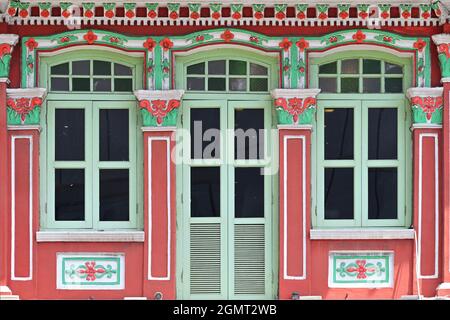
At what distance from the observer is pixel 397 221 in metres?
9.91

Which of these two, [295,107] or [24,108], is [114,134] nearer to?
[24,108]

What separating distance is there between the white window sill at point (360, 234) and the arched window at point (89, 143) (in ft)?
6.74

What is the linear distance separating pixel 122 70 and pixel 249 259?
262 cm

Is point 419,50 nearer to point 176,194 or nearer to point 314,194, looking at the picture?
point 314,194

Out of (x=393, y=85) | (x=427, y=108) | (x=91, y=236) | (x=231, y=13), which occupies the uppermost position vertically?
(x=231, y=13)

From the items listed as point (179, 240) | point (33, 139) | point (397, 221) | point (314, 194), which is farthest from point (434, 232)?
point (33, 139)

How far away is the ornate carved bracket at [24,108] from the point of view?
31.6 ft

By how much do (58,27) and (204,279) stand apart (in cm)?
331

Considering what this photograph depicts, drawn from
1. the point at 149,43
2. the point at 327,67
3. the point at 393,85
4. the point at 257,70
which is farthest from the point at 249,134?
the point at 393,85

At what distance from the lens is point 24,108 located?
9656mm

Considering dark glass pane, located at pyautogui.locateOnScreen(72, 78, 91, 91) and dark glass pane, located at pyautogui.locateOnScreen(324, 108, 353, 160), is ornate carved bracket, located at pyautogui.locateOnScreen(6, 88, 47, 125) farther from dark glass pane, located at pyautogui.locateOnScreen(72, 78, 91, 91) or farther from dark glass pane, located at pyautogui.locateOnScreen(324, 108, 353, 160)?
dark glass pane, located at pyautogui.locateOnScreen(324, 108, 353, 160)

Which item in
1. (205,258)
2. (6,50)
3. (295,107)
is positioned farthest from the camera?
(205,258)

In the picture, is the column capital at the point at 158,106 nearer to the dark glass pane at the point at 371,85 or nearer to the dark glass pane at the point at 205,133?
the dark glass pane at the point at 205,133

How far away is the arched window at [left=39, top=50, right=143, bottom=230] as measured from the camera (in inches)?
387
